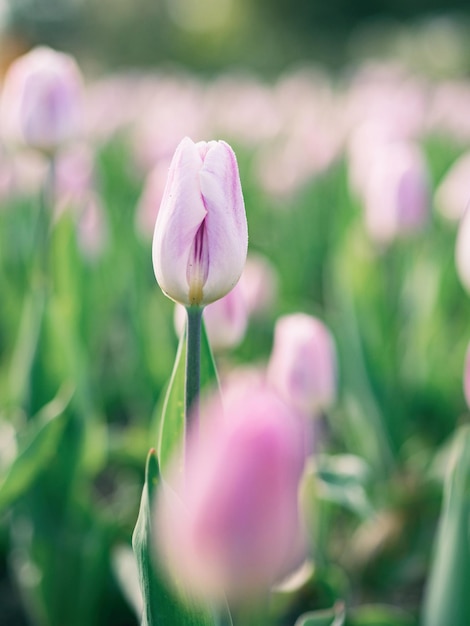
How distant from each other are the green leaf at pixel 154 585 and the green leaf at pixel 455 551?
25 cm

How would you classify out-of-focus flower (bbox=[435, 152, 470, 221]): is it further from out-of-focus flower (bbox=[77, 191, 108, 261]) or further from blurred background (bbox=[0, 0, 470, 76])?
blurred background (bbox=[0, 0, 470, 76])

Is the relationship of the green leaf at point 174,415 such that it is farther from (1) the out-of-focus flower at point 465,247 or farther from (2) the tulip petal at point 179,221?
(1) the out-of-focus flower at point 465,247

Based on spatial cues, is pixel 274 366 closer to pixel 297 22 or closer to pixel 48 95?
pixel 48 95

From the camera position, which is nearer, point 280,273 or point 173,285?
point 173,285

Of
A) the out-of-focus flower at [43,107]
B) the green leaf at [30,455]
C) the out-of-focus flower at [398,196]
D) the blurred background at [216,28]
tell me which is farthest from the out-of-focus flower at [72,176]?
the blurred background at [216,28]

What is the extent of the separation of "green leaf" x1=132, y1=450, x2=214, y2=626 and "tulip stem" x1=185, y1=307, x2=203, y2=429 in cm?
5

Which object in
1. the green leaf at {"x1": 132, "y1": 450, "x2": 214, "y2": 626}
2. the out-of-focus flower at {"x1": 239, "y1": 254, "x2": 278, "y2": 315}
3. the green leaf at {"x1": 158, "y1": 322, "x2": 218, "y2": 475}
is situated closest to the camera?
the green leaf at {"x1": 132, "y1": 450, "x2": 214, "y2": 626}

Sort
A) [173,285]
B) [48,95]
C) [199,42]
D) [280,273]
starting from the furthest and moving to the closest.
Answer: [199,42] → [280,273] → [48,95] → [173,285]

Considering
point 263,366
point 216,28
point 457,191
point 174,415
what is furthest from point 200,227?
point 216,28

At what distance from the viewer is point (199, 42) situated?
2267cm

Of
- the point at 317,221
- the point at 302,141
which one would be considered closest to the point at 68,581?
the point at 317,221

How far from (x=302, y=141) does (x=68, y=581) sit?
2346 millimetres

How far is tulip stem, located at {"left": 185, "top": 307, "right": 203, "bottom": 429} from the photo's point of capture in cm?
64

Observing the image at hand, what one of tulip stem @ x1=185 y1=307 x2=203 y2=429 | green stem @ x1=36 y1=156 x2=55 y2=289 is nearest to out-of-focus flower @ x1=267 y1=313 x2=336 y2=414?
tulip stem @ x1=185 y1=307 x2=203 y2=429
